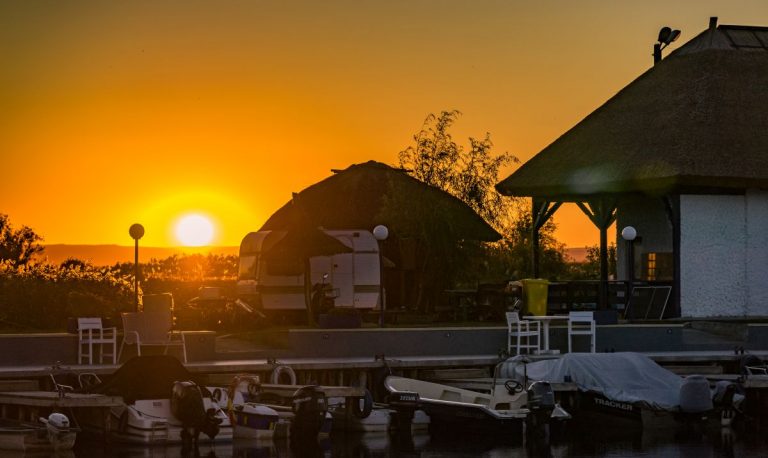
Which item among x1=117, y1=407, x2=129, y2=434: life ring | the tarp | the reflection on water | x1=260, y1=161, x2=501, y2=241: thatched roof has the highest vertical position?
x1=260, y1=161, x2=501, y2=241: thatched roof

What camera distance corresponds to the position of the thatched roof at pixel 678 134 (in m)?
44.2

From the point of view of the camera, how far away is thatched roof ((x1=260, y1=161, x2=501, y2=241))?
5234cm

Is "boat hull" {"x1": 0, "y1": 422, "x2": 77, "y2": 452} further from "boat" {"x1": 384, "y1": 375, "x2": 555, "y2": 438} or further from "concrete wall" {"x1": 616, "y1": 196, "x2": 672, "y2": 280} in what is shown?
"concrete wall" {"x1": 616, "y1": 196, "x2": 672, "y2": 280}

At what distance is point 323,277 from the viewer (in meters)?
47.2

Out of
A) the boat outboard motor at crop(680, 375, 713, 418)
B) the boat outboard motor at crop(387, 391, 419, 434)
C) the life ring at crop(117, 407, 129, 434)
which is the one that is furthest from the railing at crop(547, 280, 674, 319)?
the life ring at crop(117, 407, 129, 434)

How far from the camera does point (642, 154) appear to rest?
45844 mm

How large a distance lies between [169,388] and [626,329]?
11636 mm

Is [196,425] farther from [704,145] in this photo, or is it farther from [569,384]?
[704,145]

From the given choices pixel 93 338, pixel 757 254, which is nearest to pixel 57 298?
pixel 93 338

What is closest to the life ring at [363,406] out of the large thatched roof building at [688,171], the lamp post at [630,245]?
the lamp post at [630,245]

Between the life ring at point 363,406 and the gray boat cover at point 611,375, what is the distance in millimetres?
3357

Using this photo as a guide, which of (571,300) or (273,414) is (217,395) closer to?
(273,414)

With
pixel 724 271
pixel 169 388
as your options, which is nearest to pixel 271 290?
pixel 724 271

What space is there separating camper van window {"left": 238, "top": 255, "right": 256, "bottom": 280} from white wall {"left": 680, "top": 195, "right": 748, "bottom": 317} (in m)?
12.3
